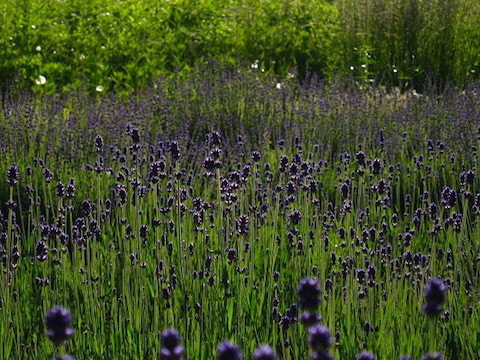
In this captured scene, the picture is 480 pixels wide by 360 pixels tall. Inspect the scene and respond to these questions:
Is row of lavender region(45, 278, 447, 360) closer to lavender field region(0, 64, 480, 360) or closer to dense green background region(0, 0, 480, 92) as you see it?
lavender field region(0, 64, 480, 360)

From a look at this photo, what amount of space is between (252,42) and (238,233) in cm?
645

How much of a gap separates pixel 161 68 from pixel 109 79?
2.16 ft

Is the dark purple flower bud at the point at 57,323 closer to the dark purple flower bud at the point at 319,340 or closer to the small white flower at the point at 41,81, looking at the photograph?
the dark purple flower bud at the point at 319,340

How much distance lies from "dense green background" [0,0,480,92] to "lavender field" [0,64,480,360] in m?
1.04

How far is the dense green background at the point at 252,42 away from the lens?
343 inches

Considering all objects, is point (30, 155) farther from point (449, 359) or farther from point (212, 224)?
point (449, 359)

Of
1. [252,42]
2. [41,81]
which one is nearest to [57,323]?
[41,81]

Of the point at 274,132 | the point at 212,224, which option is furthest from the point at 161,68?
the point at 212,224

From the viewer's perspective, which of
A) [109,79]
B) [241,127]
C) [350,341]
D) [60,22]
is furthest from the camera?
[60,22]

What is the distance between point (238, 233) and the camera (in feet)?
11.0

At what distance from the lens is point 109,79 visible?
855 cm

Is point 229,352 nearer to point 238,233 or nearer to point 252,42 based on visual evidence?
point 238,233

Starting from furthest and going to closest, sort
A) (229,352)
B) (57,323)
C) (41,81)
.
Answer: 1. (41,81)
2. (57,323)
3. (229,352)

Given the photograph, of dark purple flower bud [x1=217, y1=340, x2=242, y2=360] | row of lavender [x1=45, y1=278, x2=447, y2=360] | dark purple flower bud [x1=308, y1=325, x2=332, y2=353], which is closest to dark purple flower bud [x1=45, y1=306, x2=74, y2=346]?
row of lavender [x1=45, y1=278, x2=447, y2=360]
